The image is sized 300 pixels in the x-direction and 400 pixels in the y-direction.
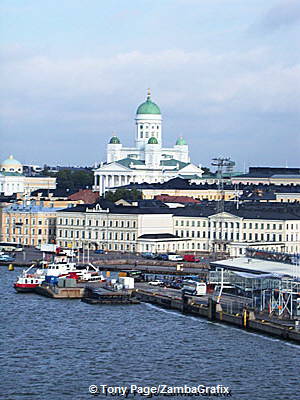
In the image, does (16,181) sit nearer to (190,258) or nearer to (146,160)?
(146,160)

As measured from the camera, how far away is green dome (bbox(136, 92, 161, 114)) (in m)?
103

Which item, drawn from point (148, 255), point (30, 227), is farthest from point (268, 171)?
point (148, 255)

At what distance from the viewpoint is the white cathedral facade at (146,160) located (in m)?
95.4

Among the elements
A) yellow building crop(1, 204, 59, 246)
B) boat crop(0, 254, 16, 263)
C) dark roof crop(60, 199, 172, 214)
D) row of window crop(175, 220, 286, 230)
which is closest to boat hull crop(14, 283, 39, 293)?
boat crop(0, 254, 16, 263)

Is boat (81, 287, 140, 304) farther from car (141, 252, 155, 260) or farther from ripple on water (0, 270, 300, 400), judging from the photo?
car (141, 252, 155, 260)

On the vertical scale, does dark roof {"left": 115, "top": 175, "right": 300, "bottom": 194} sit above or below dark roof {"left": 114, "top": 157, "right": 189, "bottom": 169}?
below

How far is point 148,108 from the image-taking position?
103 meters

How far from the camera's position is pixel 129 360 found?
3038cm

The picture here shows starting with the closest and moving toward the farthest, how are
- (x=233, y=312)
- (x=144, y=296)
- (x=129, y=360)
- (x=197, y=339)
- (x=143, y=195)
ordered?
(x=129, y=360) < (x=197, y=339) < (x=233, y=312) < (x=144, y=296) < (x=143, y=195)

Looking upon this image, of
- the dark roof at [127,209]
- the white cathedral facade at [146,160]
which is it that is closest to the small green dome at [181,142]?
the white cathedral facade at [146,160]

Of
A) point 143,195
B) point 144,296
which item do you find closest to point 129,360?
point 144,296

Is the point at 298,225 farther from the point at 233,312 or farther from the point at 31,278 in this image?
the point at 233,312

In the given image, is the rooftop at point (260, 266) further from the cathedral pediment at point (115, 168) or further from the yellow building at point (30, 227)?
the cathedral pediment at point (115, 168)

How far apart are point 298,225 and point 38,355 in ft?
103
